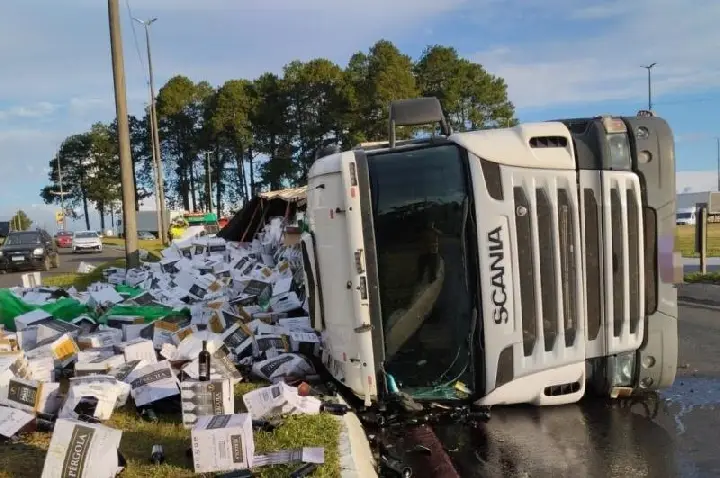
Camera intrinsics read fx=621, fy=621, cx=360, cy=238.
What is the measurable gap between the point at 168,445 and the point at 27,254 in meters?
19.5

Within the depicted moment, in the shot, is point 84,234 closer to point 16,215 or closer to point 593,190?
point 593,190

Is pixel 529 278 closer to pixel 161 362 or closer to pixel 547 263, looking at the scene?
pixel 547 263

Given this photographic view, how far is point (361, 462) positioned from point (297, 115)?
56.0 metres

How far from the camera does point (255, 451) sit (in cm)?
381

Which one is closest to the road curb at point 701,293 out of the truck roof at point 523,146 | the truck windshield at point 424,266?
the truck roof at point 523,146

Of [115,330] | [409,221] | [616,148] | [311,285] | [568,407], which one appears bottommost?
[568,407]

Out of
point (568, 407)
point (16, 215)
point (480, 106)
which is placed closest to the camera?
point (568, 407)

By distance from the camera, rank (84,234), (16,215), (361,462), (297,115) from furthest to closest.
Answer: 1. (16,215)
2. (297,115)
3. (84,234)
4. (361,462)

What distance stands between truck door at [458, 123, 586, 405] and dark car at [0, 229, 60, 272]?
66.0 feet

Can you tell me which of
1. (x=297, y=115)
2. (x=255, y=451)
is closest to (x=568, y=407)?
(x=255, y=451)

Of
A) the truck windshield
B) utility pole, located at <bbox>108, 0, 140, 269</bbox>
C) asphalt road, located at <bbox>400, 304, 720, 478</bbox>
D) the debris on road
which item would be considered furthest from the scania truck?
utility pole, located at <bbox>108, 0, 140, 269</bbox>

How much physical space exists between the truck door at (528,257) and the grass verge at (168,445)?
142 cm

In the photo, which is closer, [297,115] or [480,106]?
[480,106]

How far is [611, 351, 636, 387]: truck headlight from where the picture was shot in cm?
485
